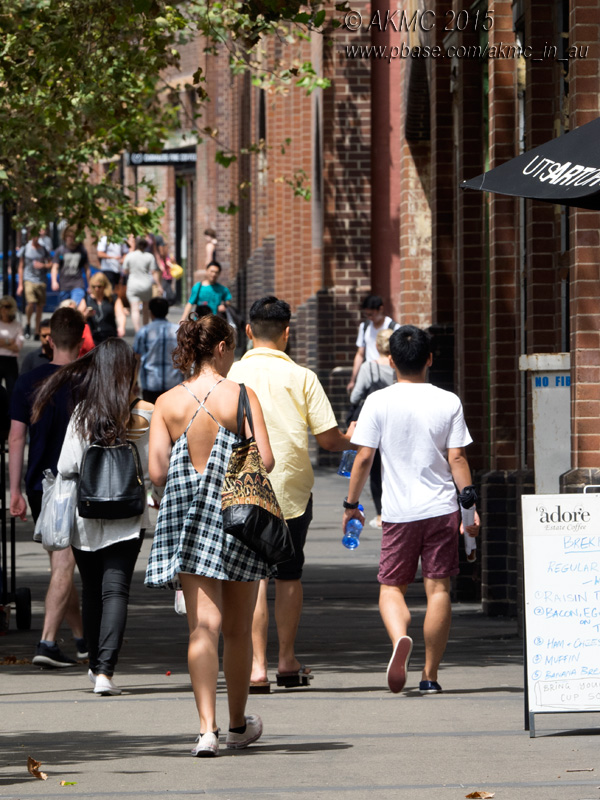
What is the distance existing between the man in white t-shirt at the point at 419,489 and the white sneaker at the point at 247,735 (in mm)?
1439

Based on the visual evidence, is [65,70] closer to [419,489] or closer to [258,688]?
[419,489]

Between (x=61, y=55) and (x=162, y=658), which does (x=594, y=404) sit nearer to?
(x=162, y=658)

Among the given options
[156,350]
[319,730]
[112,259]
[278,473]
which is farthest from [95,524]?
[112,259]

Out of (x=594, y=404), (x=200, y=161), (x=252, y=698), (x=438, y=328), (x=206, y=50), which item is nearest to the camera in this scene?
(x=252, y=698)

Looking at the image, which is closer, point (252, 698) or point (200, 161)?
point (252, 698)

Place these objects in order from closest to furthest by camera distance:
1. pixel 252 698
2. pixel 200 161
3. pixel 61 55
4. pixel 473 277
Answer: pixel 252 698, pixel 61 55, pixel 473 277, pixel 200 161

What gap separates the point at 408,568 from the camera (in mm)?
8531

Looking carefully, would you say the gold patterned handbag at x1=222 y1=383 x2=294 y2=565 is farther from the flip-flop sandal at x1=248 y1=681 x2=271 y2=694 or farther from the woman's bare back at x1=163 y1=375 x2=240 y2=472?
the flip-flop sandal at x1=248 y1=681 x2=271 y2=694

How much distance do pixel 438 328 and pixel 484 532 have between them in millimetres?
2569

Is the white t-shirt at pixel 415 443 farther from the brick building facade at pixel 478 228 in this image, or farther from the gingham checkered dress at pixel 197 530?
the gingham checkered dress at pixel 197 530

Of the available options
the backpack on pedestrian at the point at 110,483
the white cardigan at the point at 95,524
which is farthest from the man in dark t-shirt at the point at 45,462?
the backpack on pedestrian at the point at 110,483

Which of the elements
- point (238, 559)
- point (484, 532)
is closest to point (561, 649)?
point (238, 559)

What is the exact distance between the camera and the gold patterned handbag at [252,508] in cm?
686

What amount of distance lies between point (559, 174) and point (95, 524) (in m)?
2.85
